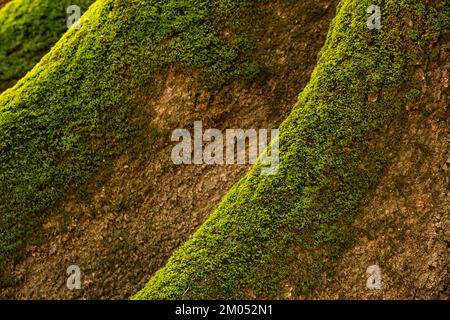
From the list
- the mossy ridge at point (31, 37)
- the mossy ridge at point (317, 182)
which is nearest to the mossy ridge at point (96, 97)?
the mossy ridge at point (317, 182)

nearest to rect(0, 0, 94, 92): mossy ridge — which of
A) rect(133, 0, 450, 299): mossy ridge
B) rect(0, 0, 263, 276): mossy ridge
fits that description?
rect(0, 0, 263, 276): mossy ridge

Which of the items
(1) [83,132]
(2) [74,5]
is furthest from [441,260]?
(2) [74,5]

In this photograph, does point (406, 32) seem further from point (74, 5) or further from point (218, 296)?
point (74, 5)

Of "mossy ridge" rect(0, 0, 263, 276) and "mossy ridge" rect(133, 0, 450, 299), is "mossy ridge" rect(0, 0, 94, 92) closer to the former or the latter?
"mossy ridge" rect(0, 0, 263, 276)

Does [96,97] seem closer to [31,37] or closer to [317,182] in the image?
[317,182]

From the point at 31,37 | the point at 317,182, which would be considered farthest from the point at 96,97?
the point at 31,37

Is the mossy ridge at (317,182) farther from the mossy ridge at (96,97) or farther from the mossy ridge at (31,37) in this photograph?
the mossy ridge at (31,37)
